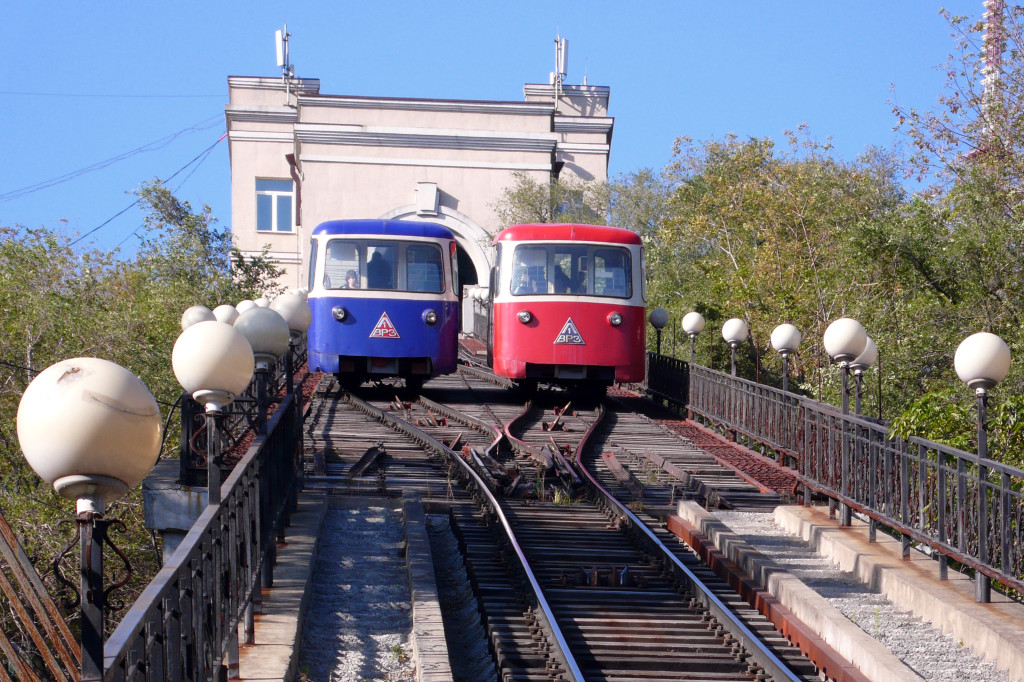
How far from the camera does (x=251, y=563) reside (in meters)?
7.73

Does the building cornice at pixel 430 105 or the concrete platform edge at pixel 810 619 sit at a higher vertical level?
the building cornice at pixel 430 105

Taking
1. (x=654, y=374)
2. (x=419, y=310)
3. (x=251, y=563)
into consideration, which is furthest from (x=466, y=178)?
(x=251, y=563)

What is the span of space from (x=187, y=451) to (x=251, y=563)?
2.59 m

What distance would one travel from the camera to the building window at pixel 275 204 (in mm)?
48562

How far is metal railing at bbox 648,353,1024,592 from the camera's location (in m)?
8.38

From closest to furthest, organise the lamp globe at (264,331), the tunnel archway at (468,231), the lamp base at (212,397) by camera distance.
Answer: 1. the lamp base at (212,397)
2. the lamp globe at (264,331)
3. the tunnel archway at (468,231)

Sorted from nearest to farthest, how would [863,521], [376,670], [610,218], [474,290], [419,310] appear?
1. [376,670]
2. [863,521]
3. [419,310]
4. [474,290]
5. [610,218]

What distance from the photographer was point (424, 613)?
26.2 ft

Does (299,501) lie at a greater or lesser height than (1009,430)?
lesser

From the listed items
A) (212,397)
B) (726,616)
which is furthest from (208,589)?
(726,616)

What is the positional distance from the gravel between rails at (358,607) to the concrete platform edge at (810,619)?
8.60 ft

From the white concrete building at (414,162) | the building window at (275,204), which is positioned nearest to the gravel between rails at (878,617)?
the white concrete building at (414,162)

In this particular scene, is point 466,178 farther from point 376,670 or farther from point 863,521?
point 376,670

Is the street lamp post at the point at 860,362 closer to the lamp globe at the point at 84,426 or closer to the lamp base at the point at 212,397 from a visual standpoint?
the lamp base at the point at 212,397
